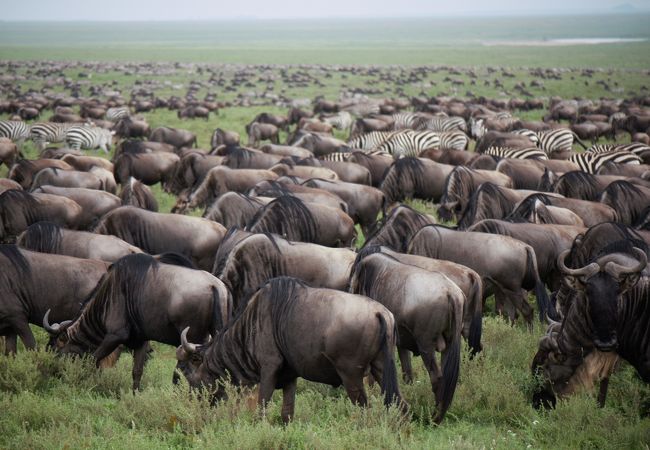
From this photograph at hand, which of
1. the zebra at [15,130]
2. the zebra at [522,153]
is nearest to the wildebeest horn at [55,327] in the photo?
the zebra at [522,153]

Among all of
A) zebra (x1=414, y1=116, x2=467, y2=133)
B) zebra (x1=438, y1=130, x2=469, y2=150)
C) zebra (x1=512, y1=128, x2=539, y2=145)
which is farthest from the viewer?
zebra (x1=414, y1=116, x2=467, y2=133)

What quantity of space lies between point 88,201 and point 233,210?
2423 millimetres

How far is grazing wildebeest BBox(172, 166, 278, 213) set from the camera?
13.2 meters

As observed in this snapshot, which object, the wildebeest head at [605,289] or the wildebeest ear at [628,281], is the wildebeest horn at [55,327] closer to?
the wildebeest head at [605,289]

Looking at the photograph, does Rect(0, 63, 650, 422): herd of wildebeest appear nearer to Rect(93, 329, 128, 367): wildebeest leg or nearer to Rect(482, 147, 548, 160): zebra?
Rect(93, 329, 128, 367): wildebeest leg

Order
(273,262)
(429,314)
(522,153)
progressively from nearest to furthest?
(429,314)
(273,262)
(522,153)

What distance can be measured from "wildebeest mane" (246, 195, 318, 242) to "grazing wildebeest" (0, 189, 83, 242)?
9.78ft

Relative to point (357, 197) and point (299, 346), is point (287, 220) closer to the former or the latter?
point (357, 197)

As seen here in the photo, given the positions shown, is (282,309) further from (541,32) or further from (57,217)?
(541,32)

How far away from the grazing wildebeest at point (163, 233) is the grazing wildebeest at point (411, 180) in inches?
221

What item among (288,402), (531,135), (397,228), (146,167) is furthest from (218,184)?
(531,135)

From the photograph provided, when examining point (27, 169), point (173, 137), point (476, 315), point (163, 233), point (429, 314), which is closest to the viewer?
point (429, 314)

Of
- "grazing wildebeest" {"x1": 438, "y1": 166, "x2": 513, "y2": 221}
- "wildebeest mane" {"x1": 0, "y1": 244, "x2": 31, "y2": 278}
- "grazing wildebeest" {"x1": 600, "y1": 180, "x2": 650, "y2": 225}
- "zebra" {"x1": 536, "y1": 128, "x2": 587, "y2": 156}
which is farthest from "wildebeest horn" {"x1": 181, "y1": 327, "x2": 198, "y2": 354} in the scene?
"zebra" {"x1": 536, "y1": 128, "x2": 587, "y2": 156}

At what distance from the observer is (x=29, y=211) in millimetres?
10391
